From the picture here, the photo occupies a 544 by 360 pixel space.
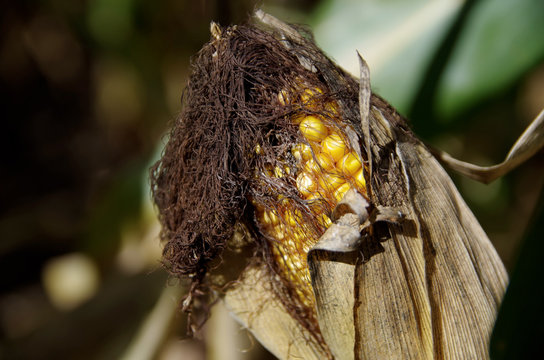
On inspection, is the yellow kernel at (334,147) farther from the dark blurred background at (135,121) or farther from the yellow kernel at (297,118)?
the dark blurred background at (135,121)

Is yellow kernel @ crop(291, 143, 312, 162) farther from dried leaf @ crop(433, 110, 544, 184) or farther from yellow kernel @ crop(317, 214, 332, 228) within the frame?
dried leaf @ crop(433, 110, 544, 184)

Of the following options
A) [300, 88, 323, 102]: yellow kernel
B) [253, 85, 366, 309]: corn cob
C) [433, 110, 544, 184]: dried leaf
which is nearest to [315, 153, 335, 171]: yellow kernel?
[253, 85, 366, 309]: corn cob

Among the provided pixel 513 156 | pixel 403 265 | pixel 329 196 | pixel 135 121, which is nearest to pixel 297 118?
pixel 329 196

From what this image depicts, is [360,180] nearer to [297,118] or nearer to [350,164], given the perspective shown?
[350,164]

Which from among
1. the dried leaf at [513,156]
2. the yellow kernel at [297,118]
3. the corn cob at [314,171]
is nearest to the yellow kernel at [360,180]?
the corn cob at [314,171]

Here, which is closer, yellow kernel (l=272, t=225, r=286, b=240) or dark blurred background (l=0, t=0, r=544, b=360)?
yellow kernel (l=272, t=225, r=286, b=240)

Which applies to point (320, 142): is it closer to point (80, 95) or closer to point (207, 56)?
point (207, 56)

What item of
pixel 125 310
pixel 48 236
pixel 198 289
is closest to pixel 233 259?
pixel 198 289
